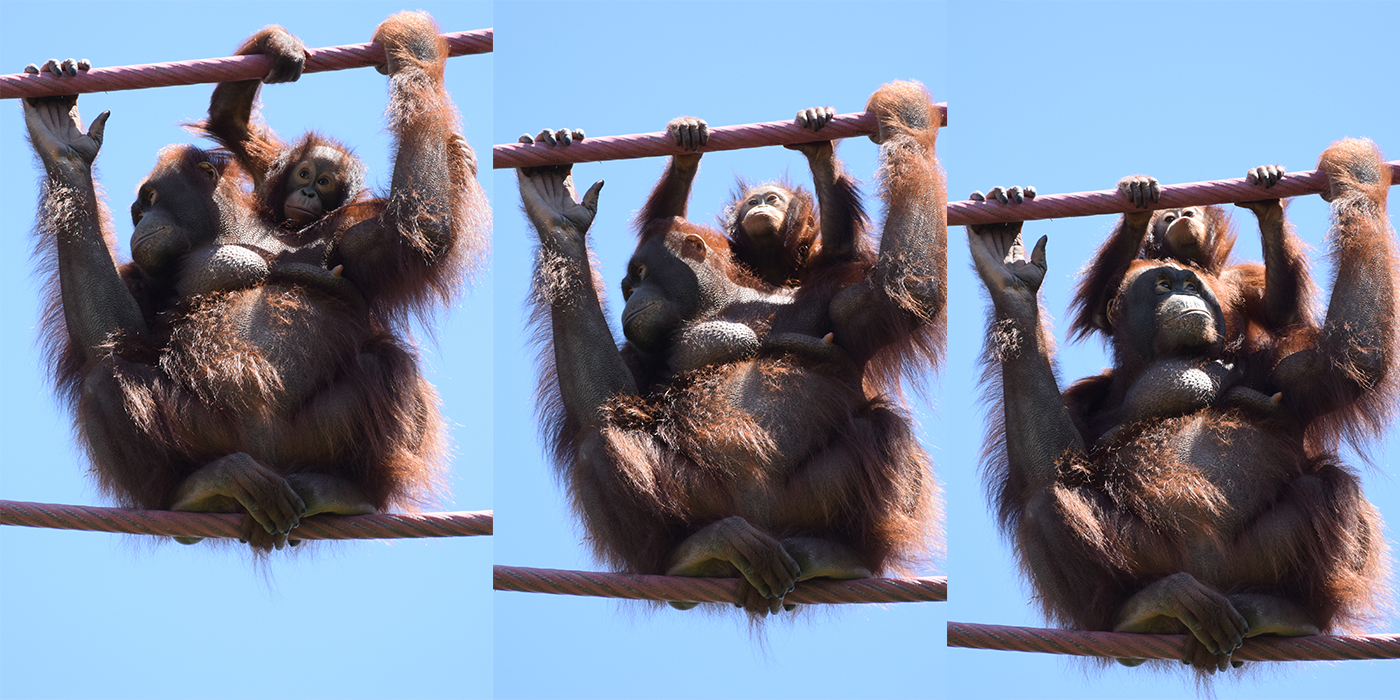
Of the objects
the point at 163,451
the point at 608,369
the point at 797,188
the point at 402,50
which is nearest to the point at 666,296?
the point at 608,369

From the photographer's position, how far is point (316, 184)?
7289mm

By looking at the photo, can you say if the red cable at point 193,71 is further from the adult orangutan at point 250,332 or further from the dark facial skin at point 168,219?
the dark facial skin at point 168,219

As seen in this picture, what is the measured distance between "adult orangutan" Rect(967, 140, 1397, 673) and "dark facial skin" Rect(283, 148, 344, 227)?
9.52 ft

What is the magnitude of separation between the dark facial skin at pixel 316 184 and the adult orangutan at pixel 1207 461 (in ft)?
9.52

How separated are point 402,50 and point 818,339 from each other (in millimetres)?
2195

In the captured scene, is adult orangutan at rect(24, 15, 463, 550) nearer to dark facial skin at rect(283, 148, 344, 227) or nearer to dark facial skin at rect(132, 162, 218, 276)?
dark facial skin at rect(132, 162, 218, 276)

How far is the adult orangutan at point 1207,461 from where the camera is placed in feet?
20.1

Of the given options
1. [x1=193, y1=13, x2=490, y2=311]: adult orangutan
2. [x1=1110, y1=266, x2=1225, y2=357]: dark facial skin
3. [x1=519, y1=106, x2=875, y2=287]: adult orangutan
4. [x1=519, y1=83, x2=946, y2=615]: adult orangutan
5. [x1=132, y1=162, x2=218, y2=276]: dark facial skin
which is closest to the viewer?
[x1=519, y1=83, x2=946, y2=615]: adult orangutan

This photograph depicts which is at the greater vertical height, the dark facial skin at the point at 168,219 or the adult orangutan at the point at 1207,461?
the dark facial skin at the point at 168,219

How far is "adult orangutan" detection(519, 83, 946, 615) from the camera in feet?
20.7

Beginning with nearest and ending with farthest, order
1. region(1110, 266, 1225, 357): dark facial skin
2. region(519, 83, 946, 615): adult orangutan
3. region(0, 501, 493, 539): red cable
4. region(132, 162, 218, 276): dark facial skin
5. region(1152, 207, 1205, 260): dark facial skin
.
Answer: region(0, 501, 493, 539): red cable < region(519, 83, 946, 615): adult orangutan < region(1110, 266, 1225, 357): dark facial skin < region(132, 162, 218, 276): dark facial skin < region(1152, 207, 1205, 260): dark facial skin

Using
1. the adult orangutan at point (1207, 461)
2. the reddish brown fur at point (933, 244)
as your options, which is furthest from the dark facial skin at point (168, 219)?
the adult orangutan at point (1207, 461)

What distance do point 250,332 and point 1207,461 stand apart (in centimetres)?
390

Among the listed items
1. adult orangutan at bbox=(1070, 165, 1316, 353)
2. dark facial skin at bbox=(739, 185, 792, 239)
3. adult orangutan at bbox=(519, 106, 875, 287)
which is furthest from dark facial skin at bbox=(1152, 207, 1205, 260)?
dark facial skin at bbox=(739, 185, 792, 239)
